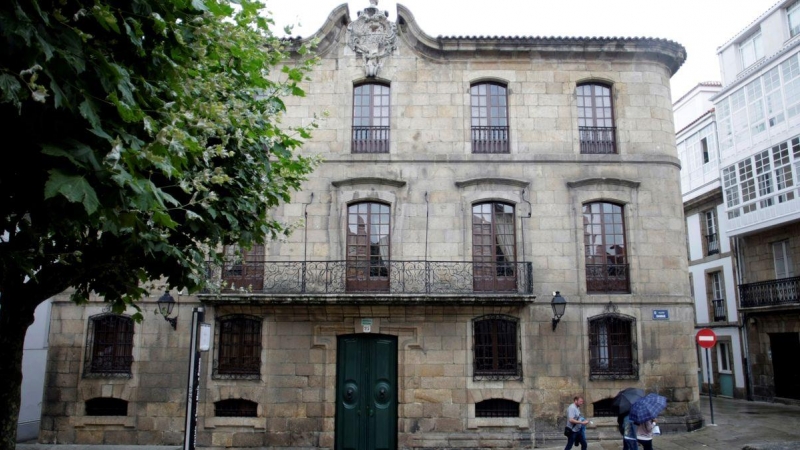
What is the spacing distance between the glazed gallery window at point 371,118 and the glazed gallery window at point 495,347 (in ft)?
16.8

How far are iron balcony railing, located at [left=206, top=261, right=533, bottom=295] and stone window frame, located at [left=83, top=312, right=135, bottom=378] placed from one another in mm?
2705

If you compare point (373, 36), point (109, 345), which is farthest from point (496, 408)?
point (373, 36)

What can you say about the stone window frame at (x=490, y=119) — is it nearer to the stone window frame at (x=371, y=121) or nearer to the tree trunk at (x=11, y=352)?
the stone window frame at (x=371, y=121)

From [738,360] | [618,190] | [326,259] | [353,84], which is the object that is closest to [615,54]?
[618,190]

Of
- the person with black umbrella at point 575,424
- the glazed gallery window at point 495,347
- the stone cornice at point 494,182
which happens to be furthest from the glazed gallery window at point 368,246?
the person with black umbrella at point 575,424

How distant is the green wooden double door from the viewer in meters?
14.8

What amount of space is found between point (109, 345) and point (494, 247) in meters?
9.89

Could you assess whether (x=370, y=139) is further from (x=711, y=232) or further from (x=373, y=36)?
(x=711, y=232)

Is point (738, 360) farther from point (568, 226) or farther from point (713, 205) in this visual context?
point (568, 226)

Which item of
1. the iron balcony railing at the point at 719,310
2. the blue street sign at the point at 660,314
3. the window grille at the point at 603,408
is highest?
the iron balcony railing at the point at 719,310

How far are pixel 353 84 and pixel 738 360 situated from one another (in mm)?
18443

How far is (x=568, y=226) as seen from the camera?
15.8m

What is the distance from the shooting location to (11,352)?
821cm

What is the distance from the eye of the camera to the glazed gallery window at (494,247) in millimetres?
15445
